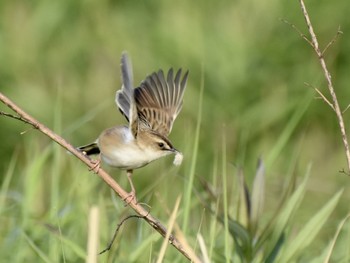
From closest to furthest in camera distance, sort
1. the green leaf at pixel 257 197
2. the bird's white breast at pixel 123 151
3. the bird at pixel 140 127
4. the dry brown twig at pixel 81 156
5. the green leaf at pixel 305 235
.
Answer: the dry brown twig at pixel 81 156 < the bird at pixel 140 127 < the bird's white breast at pixel 123 151 < the green leaf at pixel 305 235 < the green leaf at pixel 257 197

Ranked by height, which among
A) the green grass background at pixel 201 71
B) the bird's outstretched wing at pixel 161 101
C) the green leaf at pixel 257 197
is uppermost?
the green grass background at pixel 201 71

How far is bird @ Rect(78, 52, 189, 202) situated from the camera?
3695 mm

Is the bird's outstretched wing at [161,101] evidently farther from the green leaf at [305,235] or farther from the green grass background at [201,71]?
the green grass background at [201,71]

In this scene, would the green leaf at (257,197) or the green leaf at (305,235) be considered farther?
the green leaf at (257,197)

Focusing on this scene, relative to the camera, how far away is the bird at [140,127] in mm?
3695

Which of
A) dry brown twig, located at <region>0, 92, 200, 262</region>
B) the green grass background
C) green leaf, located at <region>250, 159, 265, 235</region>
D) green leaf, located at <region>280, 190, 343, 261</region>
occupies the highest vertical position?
the green grass background

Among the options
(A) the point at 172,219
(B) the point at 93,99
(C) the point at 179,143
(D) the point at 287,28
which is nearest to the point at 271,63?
(D) the point at 287,28

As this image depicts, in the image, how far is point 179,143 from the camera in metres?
7.90

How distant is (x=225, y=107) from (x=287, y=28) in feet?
2.53

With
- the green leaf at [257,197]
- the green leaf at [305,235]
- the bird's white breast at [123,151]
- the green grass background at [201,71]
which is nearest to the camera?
the bird's white breast at [123,151]

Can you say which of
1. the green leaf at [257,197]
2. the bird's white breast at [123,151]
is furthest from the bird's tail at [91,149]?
the green leaf at [257,197]

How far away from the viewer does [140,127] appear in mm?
4242

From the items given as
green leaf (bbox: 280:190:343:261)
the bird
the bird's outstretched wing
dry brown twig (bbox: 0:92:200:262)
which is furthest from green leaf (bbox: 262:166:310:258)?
dry brown twig (bbox: 0:92:200:262)

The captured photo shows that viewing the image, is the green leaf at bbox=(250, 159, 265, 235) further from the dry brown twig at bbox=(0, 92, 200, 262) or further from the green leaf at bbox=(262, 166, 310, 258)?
the dry brown twig at bbox=(0, 92, 200, 262)
